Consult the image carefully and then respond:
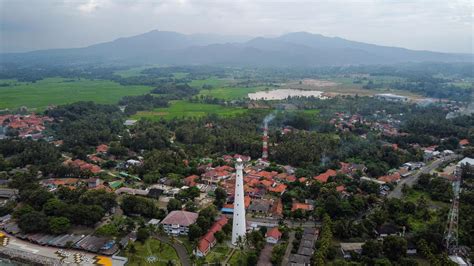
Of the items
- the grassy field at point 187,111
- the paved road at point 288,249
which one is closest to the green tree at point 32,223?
the paved road at point 288,249

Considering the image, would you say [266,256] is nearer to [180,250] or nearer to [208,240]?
[208,240]

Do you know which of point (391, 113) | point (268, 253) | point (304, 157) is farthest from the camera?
point (391, 113)

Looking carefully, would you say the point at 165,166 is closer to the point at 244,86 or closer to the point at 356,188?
the point at 356,188

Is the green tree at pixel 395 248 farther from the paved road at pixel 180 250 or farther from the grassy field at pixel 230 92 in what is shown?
the grassy field at pixel 230 92

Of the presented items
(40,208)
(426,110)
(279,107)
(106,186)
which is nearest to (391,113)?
(426,110)

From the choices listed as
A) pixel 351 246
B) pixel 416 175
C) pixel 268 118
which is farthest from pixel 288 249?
pixel 268 118

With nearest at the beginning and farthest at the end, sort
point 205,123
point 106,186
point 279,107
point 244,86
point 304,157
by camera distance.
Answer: point 106,186 < point 304,157 < point 205,123 < point 279,107 < point 244,86
